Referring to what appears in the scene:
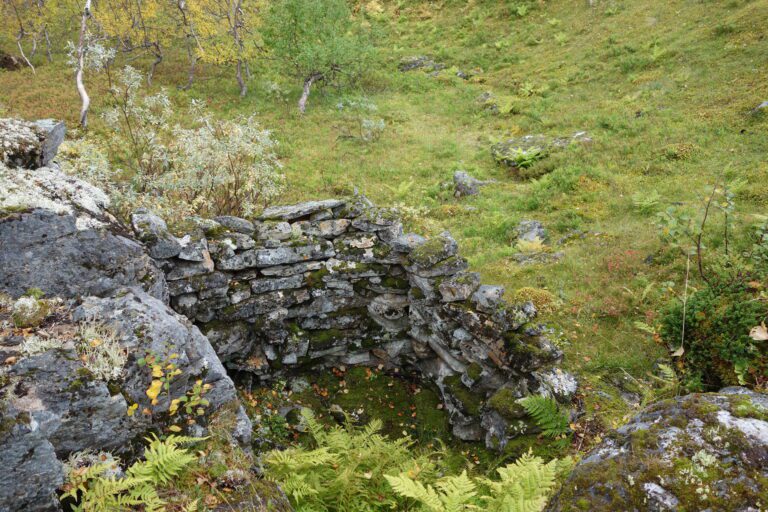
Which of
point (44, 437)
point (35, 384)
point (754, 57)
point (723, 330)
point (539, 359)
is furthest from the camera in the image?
point (754, 57)

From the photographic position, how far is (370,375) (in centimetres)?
1160

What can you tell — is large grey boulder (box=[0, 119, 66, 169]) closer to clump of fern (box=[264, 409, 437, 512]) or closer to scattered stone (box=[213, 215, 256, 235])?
scattered stone (box=[213, 215, 256, 235])

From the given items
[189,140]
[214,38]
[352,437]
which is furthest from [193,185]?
[214,38]

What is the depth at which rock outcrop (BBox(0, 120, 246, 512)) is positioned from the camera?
4.15 m

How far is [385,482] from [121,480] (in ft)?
11.9

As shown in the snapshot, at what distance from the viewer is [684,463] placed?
307cm

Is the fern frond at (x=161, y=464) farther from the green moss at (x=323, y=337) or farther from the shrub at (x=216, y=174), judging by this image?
the shrub at (x=216, y=174)

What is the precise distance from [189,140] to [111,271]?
6.25 metres

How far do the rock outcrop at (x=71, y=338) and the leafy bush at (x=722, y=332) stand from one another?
5.90 meters

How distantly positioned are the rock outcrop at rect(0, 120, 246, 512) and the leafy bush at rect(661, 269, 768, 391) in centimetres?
590

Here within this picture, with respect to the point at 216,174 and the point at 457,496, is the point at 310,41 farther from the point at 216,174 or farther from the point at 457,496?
the point at 457,496

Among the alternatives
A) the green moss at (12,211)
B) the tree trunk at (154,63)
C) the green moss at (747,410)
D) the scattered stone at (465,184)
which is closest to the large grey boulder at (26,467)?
the green moss at (12,211)

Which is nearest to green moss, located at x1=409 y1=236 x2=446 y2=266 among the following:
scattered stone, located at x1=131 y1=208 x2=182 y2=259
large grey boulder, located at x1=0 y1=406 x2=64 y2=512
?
scattered stone, located at x1=131 y1=208 x2=182 y2=259

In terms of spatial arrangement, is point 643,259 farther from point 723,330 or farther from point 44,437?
point 44,437
